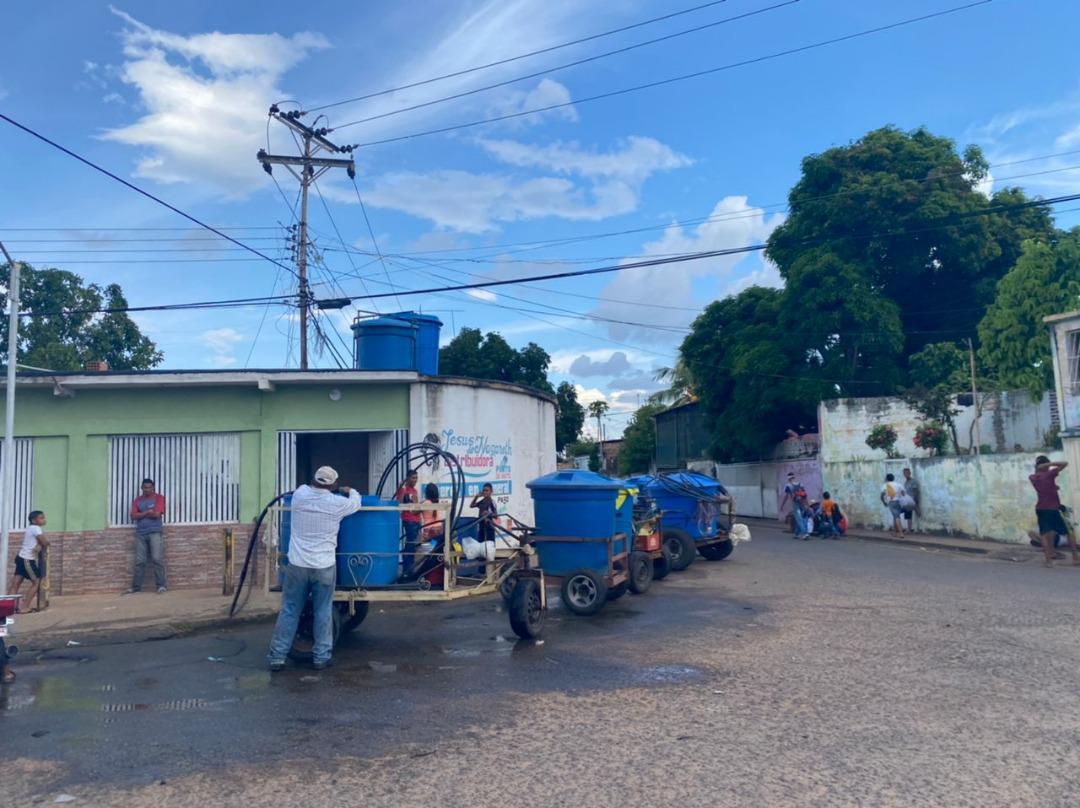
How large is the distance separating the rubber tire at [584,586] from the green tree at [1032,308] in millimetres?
17663

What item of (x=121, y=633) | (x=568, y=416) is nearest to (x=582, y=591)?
(x=121, y=633)

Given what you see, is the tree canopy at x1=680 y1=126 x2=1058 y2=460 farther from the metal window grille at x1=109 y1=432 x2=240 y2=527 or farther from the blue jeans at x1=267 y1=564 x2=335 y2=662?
the blue jeans at x1=267 y1=564 x2=335 y2=662

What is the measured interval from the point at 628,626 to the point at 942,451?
18976 millimetres

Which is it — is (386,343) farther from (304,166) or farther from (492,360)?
(492,360)

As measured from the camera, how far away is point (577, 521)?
10820 mm

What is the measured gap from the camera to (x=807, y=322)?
98.6ft

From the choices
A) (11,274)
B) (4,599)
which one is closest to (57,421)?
(11,274)

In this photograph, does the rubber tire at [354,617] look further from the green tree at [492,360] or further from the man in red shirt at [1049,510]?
the green tree at [492,360]

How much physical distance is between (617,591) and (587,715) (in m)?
5.26

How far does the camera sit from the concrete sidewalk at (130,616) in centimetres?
997

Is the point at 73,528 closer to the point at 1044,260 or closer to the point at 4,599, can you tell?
the point at 4,599

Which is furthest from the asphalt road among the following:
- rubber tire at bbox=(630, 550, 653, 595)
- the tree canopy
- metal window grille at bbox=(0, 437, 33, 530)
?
the tree canopy

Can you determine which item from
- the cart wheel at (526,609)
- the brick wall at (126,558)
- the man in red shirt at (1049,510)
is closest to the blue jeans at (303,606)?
the cart wheel at (526,609)

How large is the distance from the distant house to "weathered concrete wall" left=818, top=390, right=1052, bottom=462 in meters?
14.5
